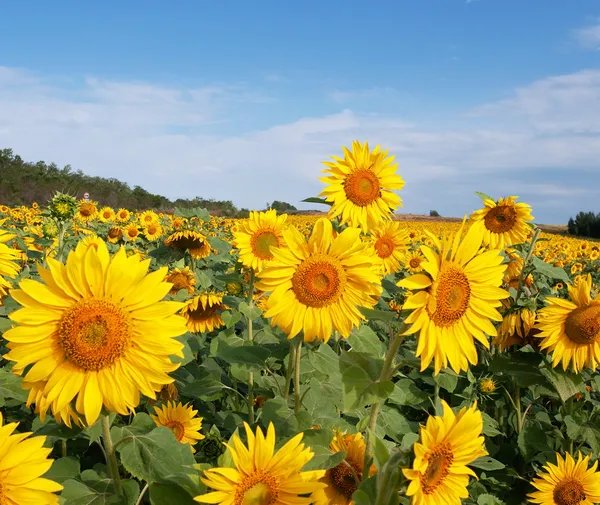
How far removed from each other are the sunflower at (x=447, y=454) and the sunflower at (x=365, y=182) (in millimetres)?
1807

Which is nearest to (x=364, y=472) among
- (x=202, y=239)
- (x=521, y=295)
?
(x=521, y=295)

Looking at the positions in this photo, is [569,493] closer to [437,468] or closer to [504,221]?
[437,468]

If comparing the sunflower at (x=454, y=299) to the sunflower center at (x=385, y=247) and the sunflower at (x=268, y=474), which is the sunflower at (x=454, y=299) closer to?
the sunflower at (x=268, y=474)

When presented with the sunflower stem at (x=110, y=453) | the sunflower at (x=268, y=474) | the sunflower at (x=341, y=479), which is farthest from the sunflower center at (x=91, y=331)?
the sunflower at (x=341, y=479)

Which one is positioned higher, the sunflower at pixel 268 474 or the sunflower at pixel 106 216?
the sunflower at pixel 106 216

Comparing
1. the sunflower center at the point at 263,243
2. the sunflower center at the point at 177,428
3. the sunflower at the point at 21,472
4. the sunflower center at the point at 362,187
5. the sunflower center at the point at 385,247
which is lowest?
the sunflower center at the point at 177,428

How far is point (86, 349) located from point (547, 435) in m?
3.62

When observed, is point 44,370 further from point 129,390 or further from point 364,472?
point 364,472

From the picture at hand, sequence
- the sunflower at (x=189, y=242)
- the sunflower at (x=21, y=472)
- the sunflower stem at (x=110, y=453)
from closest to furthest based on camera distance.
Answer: the sunflower at (x=21, y=472), the sunflower stem at (x=110, y=453), the sunflower at (x=189, y=242)

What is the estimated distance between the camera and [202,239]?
513 centimetres

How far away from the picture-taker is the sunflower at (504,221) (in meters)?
4.49

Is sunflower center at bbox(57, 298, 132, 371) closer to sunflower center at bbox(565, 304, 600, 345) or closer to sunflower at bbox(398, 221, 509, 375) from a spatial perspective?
sunflower at bbox(398, 221, 509, 375)

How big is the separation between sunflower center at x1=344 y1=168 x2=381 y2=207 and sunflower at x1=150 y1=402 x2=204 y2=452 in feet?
5.13

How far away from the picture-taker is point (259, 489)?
1466 mm
